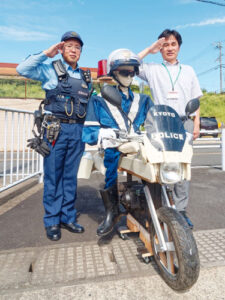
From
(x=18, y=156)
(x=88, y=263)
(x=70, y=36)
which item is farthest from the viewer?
(x=18, y=156)

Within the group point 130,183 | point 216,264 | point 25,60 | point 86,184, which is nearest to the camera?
point 216,264

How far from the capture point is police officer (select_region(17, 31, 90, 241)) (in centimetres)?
285

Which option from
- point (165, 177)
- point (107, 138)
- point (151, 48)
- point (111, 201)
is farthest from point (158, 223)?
point (151, 48)

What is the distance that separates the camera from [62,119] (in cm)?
294

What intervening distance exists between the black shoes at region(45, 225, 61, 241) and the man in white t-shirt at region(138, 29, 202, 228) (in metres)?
1.49

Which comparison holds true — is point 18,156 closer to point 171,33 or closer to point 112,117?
point 112,117

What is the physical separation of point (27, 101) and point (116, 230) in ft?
51.9

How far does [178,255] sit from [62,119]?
1.96m

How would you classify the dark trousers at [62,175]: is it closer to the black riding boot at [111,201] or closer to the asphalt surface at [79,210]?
the asphalt surface at [79,210]

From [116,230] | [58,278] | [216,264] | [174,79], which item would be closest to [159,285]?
[216,264]

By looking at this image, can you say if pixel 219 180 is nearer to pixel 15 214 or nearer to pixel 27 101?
pixel 15 214

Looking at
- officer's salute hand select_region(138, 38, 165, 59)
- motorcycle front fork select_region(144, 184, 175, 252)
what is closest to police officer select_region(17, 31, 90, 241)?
officer's salute hand select_region(138, 38, 165, 59)

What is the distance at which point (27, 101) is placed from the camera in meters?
17.0

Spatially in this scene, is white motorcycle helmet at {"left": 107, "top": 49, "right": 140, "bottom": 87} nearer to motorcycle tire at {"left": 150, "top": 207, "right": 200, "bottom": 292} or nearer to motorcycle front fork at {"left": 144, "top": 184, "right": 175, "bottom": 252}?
motorcycle front fork at {"left": 144, "top": 184, "right": 175, "bottom": 252}
